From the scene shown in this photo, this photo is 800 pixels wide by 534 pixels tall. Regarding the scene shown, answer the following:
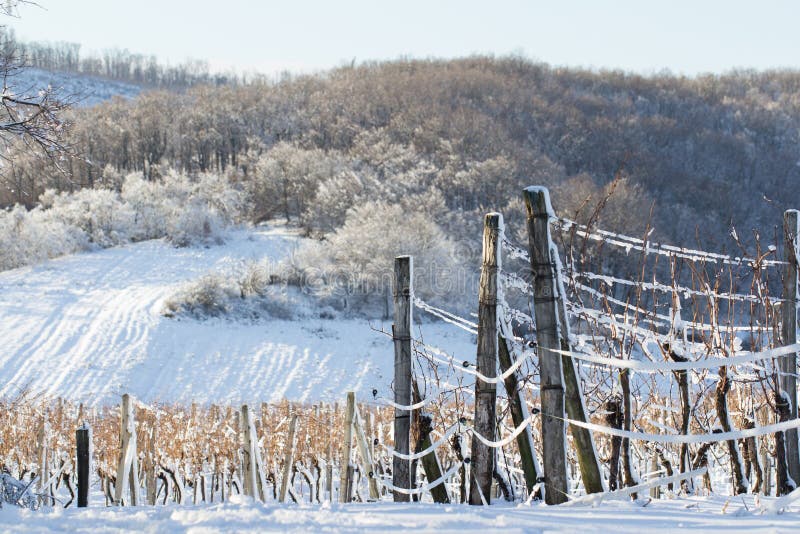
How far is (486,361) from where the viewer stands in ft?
12.6

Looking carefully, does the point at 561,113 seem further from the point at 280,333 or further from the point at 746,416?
the point at 746,416

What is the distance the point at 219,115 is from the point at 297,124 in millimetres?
7442

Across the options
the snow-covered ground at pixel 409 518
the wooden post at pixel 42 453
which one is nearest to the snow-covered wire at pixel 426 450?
the snow-covered ground at pixel 409 518

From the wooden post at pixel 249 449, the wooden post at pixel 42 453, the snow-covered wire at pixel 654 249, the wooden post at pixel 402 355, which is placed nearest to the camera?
the snow-covered wire at pixel 654 249

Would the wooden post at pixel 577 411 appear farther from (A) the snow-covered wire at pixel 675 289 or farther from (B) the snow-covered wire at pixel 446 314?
(B) the snow-covered wire at pixel 446 314

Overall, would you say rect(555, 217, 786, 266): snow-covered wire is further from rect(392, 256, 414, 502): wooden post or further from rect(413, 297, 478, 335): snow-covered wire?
rect(392, 256, 414, 502): wooden post

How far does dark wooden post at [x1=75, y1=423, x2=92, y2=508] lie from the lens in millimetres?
4535

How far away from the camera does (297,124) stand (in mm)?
70062

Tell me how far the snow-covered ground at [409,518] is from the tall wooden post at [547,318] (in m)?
0.41

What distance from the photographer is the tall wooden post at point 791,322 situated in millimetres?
4016

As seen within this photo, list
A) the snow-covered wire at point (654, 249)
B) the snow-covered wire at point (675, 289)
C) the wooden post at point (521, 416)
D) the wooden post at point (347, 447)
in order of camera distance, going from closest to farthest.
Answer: the snow-covered wire at point (654, 249) → the snow-covered wire at point (675, 289) → the wooden post at point (521, 416) → the wooden post at point (347, 447)

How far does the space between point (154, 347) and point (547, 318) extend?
64.4 feet

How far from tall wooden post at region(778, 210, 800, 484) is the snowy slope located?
49.9 ft

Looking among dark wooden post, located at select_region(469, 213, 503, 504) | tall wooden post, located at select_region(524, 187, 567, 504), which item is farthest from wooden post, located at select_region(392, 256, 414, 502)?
tall wooden post, located at select_region(524, 187, 567, 504)
